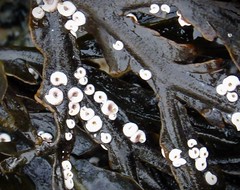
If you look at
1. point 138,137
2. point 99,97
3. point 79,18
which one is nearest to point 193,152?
point 138,137

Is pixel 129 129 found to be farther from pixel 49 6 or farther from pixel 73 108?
pixel 49 6

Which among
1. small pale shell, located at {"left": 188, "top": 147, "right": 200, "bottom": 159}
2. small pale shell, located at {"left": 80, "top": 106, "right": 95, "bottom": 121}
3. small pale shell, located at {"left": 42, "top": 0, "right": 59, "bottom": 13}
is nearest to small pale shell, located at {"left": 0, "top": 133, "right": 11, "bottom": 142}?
small pale shell, located at {"left": 80, "top": 106, "right": 95, "bottom": 121}

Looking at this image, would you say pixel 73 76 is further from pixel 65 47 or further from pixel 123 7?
pixel 123 7

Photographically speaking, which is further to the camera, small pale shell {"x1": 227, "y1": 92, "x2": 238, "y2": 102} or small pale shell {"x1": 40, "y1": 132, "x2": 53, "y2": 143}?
small pale shell {"x1": 40, "y1": 132, "x2": 53, "y2": 143}

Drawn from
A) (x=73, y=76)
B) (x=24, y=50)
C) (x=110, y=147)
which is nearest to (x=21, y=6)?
(x=24, y=50)

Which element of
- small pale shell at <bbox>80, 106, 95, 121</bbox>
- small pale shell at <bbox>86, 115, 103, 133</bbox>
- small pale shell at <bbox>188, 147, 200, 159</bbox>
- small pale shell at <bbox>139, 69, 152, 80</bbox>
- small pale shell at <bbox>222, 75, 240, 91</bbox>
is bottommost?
small pale shell at <bbox>188, 147, 200, 159</bbox>

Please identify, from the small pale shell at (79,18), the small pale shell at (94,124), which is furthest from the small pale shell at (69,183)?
the small pale shell at (79,18)

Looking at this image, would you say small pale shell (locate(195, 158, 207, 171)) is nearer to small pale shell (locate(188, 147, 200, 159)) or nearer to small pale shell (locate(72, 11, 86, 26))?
small pale shell (locate(188, 147, 200, 159))
